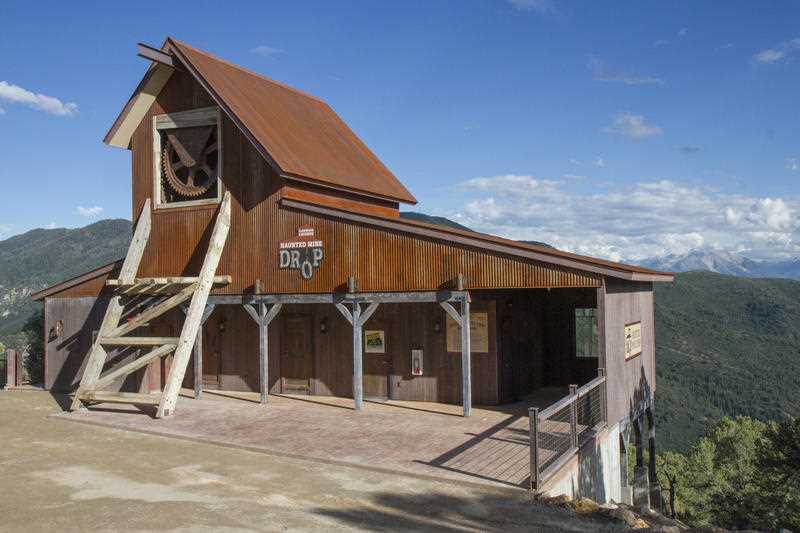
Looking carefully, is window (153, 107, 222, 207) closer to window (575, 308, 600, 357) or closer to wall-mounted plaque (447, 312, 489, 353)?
wall-mounted plaque (447, 312, 489, 353)

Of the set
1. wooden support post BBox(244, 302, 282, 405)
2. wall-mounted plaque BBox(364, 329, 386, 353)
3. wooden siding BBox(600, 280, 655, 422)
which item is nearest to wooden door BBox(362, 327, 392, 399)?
wall-mounted plaque BBox(364, 329, 386, 353)

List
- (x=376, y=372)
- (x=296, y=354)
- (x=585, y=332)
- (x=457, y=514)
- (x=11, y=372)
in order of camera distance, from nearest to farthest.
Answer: (x=457, y=514), (x=376, y=372), (x=296, y=354), (x=585, y=332), (x=11, y=372)

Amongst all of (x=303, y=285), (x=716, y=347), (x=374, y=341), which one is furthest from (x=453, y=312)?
(x=716, y=347)

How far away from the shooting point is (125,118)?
1909 cm

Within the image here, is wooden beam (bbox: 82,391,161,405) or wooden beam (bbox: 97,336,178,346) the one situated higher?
wooden beam (bbox: 97,336,178,346)

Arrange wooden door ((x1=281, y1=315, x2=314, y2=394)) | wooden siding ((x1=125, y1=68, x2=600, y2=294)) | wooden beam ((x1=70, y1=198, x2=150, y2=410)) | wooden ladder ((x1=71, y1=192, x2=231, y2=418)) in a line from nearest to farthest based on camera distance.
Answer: wooden siding ((x1=125, y1=68, x2=600, y2=294)), wooden ladder ((x1=71, y1=192, x2=231, y2=418)), wooden beam ((x1=70, y1=198, x2=150, y2=410)), wooden door ((x1=281, y1=315, x2=314, y2=394))

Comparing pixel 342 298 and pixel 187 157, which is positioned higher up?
pixel 187 157

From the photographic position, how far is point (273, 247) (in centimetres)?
1728

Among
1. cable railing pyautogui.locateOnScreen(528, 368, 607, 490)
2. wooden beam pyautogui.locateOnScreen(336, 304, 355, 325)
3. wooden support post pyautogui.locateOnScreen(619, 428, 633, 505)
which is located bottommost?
wooden support post pyautogui.locateOnScreen(619, 428, 633, 505)

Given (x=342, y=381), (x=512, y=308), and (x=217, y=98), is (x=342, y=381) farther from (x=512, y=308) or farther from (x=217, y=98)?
(x=217, y=98)

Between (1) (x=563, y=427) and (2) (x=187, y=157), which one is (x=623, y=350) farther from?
(2) (x=187, y=157)

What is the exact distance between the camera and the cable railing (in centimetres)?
945

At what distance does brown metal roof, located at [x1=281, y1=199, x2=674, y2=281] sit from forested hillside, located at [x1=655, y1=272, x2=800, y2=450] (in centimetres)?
8603

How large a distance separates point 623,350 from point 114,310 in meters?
12.8
